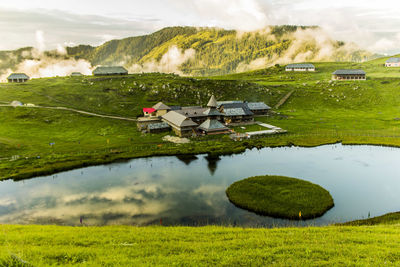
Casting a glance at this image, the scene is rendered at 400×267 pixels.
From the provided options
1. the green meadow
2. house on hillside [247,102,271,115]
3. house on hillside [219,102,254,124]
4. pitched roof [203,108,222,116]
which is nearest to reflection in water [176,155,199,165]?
the green meadow

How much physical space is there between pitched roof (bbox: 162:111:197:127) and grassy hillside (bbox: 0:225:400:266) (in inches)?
2488

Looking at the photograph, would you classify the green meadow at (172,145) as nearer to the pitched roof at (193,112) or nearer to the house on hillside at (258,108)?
the house on hillside at (258,108)

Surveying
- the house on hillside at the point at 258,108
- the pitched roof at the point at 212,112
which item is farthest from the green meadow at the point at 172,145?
the pitched roof at the point at 212,112

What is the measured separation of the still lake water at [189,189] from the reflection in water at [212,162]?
0.24 meters

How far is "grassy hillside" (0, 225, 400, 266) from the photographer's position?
54.8 ft

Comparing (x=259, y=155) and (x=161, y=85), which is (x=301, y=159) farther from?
(x=161, y=85)

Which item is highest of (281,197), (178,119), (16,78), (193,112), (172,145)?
(16,78)

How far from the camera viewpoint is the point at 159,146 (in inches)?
2958

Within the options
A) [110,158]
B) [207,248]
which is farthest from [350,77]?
[207,248]

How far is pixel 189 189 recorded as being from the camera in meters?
47.4

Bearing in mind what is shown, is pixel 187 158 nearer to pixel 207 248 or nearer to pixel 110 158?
pixel 110 158

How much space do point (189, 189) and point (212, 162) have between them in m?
16.9

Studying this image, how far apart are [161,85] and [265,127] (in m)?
86.8

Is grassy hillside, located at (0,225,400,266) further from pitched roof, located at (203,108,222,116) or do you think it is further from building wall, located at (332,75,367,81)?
building wall, located at (332,75,367,81)
